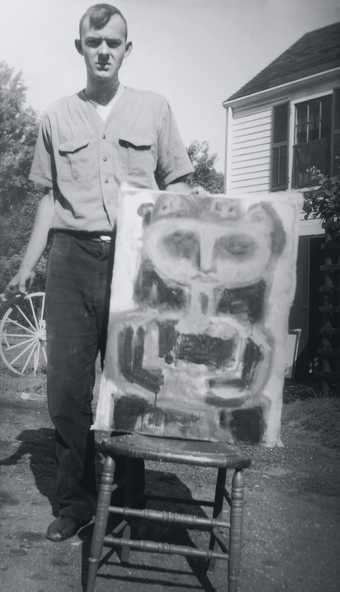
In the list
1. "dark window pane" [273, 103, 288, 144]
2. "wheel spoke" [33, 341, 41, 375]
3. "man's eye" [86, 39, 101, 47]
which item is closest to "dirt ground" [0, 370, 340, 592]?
"man's eye" [86, 39, 101, 47]

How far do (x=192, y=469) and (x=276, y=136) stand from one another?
14.0 ft

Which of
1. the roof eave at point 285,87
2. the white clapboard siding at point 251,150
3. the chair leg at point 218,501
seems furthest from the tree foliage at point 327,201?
the chair leg at point 218,501

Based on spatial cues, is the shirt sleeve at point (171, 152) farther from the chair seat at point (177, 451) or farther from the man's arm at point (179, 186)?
the chair seat at point (177, 451)

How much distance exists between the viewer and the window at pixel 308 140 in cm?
559

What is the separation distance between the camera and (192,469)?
3027mm

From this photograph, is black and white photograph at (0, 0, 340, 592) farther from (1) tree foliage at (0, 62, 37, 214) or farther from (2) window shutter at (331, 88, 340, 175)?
(2) window shutter at (331, 88, 340, 175)

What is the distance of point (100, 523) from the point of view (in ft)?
5.15

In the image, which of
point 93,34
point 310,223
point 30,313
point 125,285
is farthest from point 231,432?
point 30,313

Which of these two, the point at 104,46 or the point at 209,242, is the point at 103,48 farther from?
the point at 209,242

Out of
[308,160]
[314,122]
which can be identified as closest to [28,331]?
[308,160]

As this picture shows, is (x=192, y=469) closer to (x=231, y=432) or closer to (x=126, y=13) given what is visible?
(x=231, y=432)

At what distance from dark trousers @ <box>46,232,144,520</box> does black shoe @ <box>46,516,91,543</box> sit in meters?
0.03

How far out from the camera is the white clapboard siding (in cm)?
609

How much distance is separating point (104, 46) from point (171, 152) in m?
0.43
